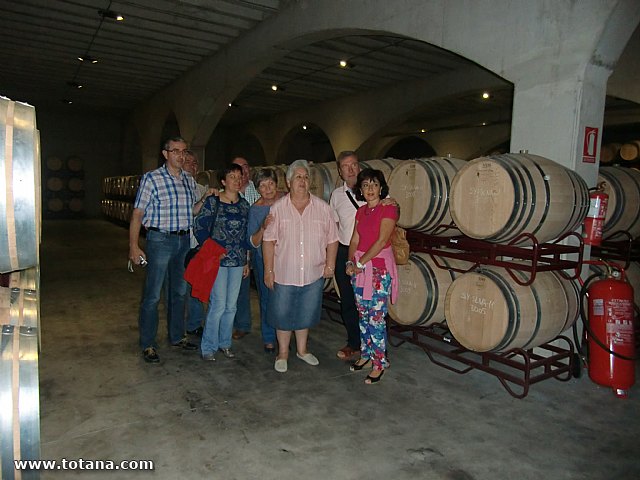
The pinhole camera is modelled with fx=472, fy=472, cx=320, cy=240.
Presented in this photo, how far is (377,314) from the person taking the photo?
3521mm

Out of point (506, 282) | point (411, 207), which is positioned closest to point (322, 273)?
point (411, 207)

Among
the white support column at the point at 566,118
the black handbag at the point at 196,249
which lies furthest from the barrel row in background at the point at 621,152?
the black handbag at the point at 196,249

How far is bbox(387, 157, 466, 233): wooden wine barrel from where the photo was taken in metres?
4.00

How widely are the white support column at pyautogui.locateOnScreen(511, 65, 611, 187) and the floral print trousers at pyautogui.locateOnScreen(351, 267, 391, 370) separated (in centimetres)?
183

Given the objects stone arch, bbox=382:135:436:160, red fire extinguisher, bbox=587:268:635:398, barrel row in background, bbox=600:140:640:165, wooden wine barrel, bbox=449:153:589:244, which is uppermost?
stone arch, bbox=382:135:436:160

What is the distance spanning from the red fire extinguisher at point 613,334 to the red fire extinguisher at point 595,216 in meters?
0.36

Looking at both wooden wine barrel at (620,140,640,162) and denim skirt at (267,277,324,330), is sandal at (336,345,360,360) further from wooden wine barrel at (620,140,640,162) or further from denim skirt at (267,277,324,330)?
wooden wine barrel at (620,140,640,162)

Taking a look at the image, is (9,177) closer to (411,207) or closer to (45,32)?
(411,207)

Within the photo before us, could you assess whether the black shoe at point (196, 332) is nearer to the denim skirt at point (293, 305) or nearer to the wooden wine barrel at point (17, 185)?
the denim skirt at point (293, 305)

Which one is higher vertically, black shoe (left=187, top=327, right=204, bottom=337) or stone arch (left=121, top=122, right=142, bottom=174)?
stone arch (left=121, top=122, right=142, bottom=174)

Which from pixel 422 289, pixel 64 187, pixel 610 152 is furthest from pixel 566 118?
pixel 64 187

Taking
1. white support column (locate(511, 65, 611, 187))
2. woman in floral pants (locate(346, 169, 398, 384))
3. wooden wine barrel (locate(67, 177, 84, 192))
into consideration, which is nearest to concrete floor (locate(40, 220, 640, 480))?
woman in floral pants (locate(346, 169, 398, 384))

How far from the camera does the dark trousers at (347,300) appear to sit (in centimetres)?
402

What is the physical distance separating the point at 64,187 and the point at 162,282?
18.1m
